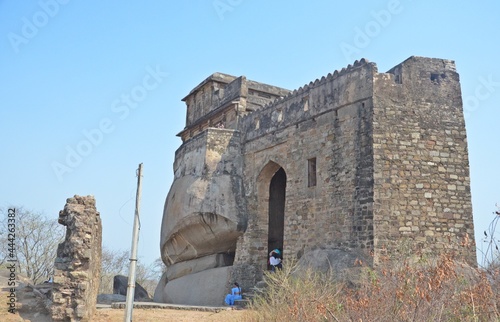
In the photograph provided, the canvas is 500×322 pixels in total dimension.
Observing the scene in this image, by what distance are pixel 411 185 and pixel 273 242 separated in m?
5.70

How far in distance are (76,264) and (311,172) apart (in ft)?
21.8

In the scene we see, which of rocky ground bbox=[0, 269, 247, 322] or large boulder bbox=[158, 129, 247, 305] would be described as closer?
rocky ground bbox=[0, 269, 247, 322]

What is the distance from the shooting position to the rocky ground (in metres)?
9.20

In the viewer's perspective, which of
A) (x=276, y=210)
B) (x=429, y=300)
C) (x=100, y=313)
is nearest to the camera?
(x=429, y=300)

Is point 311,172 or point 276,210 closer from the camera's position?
point 311,172

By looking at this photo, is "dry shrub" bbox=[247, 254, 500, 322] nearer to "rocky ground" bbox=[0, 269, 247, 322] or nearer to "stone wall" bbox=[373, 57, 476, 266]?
"rocky ground" bbox=[0, 269, 247, 322]

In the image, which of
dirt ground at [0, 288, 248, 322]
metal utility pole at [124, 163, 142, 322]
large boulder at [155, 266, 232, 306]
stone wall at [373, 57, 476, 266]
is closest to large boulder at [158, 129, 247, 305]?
large boulder at [155, 266, 232, 306]

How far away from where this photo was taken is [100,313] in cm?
1008

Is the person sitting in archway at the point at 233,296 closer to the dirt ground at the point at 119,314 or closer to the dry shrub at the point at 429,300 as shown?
the dirt ground at the point at 119,314

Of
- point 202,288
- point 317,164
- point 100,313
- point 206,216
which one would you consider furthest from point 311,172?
point 100,313

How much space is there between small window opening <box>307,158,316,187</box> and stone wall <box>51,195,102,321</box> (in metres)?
5.88

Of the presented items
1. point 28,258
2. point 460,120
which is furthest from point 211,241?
point 28,258

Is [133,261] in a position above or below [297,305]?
above

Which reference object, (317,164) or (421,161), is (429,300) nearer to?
(421,161)
